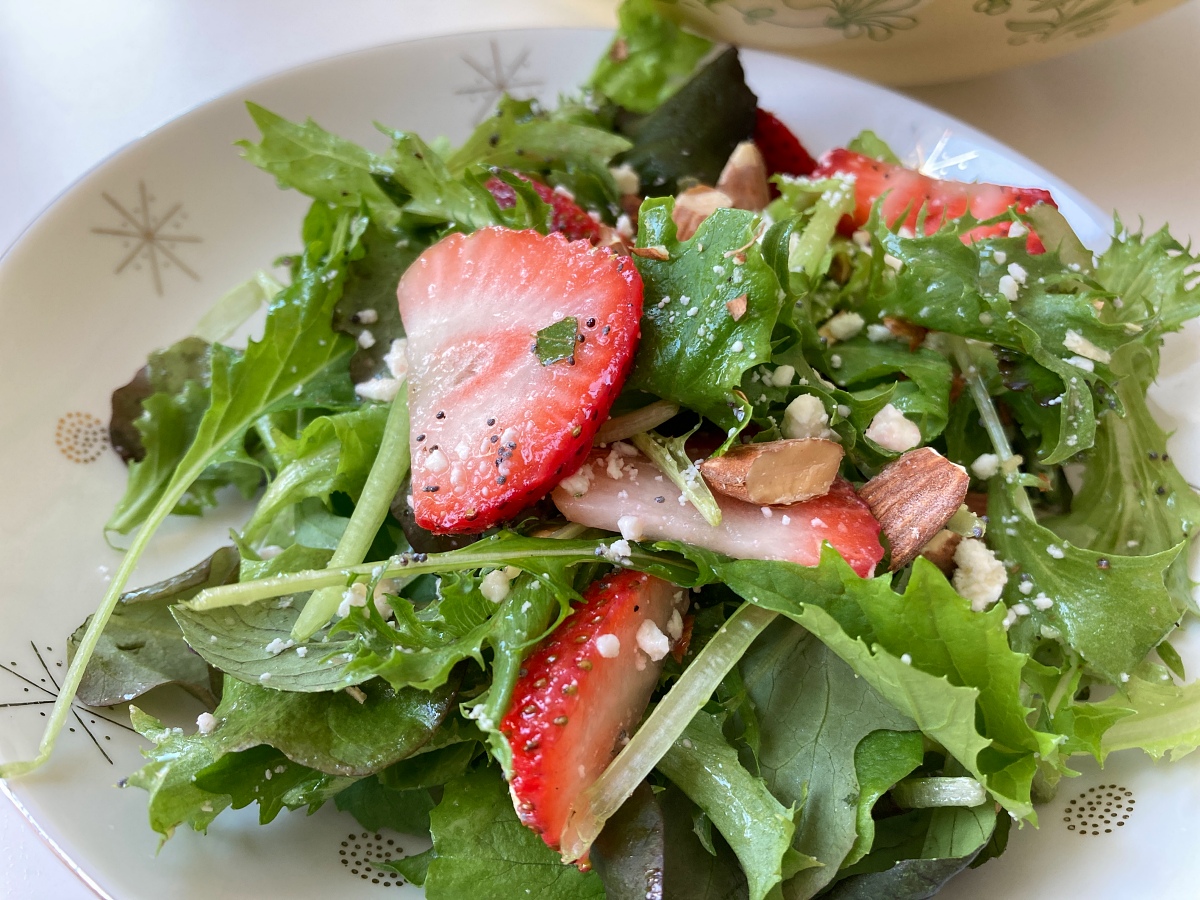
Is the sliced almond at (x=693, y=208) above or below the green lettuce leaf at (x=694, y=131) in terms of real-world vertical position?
below

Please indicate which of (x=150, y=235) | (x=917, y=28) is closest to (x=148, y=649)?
(x=150, y=235)

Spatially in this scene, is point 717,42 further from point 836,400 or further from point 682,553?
point 682,553

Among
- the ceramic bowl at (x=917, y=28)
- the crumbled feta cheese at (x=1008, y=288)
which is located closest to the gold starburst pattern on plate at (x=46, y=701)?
the crumbled feta cheese at (x=1008, y=288)

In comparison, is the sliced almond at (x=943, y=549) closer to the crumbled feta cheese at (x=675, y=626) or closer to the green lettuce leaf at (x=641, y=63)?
the crumbled feta cheese at (x=675, y=626)

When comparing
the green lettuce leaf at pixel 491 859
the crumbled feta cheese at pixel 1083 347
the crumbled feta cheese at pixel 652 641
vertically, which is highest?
the crumbled feta cheese at pixel 1083 347

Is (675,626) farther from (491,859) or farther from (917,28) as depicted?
(917,28)

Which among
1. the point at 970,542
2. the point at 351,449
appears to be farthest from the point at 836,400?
the point at 351,449
